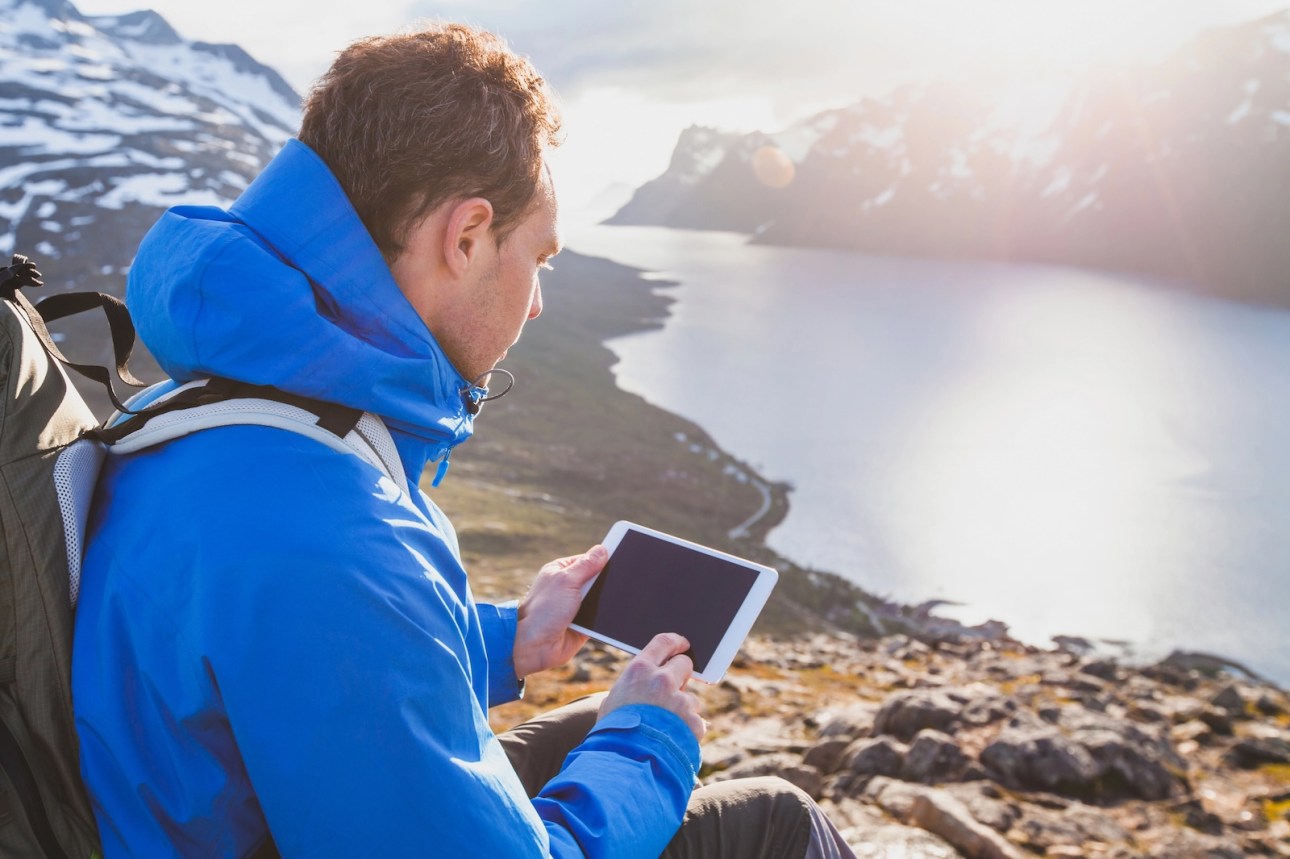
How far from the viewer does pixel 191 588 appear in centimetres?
209

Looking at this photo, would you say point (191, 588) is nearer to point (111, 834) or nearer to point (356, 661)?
point (356, 661)

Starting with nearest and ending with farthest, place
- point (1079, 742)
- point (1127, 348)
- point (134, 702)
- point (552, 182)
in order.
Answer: point (134, 702) < point (552, 182) < point (1079, 742) < point (1127, 348)

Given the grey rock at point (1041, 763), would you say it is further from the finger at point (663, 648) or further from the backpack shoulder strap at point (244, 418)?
the backpack shoulder strap at point (244, 418)

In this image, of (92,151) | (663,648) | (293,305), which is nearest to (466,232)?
(293,305)

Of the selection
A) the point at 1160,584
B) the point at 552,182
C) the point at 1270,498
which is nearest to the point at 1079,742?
the point at 552,182

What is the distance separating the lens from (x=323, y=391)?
7.73 feet

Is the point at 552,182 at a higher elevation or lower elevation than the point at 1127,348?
lower

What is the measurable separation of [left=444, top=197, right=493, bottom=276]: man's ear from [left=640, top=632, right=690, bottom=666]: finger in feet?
4.80

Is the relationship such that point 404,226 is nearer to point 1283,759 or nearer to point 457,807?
point 457,807

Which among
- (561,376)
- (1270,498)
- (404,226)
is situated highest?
(1270,498)

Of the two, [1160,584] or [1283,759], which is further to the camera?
[1160,584]

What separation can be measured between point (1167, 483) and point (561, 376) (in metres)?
61.3

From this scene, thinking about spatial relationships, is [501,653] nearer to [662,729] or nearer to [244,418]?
[662,729]

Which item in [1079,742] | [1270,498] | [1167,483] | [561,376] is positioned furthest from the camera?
[561,376]
